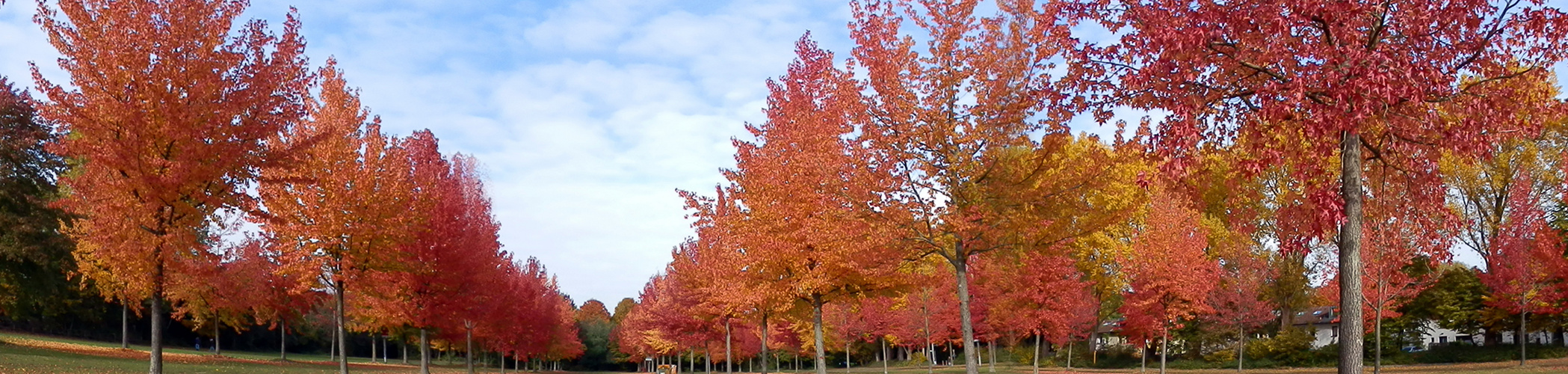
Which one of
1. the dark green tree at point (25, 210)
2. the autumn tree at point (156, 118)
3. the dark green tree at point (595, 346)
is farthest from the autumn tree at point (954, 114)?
the dark green tree at point (595, 346)

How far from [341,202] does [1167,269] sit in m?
23.6

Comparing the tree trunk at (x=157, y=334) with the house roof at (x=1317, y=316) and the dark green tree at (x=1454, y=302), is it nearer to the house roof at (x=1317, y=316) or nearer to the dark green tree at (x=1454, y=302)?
the dark green tree at (x=1454, y=302)

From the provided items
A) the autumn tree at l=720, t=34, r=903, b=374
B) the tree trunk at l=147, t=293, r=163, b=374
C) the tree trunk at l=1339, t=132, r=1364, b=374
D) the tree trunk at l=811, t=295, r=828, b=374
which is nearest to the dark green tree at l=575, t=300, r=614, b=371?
the tree trunk at l=811, t=295, r=828, b=374

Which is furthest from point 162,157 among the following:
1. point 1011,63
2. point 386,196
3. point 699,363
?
point 699,363

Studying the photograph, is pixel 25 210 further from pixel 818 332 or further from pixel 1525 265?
pixel 1525 265

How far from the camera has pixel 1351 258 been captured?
8445mm

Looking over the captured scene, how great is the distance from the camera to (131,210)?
40.3 ft

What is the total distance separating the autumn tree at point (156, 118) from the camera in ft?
39.4

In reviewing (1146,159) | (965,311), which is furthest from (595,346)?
(1146,159)

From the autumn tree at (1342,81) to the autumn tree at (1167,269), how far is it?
21449 mm

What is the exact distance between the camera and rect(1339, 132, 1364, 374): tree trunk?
8.30m

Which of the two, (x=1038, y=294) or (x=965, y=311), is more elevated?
(x=965, y=311)

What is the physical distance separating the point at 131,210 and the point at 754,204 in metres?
10.4

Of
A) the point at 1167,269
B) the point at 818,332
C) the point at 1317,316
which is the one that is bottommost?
the point at 1317,316
